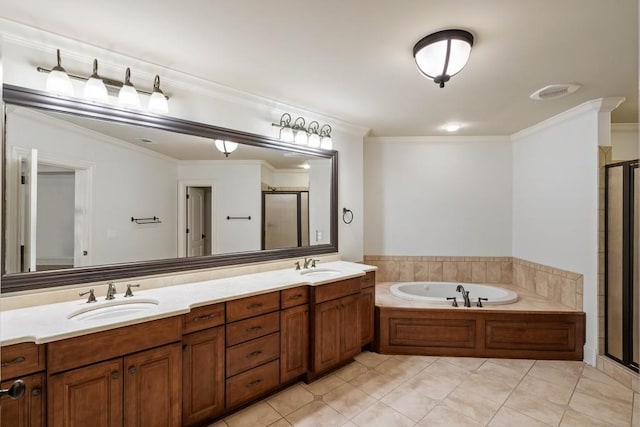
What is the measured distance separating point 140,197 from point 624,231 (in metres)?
3.91

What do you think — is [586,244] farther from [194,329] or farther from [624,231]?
[194,329]

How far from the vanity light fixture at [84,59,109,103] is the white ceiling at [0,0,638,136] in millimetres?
189

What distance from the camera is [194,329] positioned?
1.87 meters

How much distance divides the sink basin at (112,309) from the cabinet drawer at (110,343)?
17cm

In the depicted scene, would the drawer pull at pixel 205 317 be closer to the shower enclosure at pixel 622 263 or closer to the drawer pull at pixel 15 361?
the drawer pull at pixel 15 361

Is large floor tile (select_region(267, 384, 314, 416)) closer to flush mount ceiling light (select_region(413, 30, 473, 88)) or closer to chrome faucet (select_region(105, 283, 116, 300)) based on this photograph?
chrome faucet (select_region(105, 283, 116, 300))

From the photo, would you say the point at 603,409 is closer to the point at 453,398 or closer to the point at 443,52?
the point at 453,398

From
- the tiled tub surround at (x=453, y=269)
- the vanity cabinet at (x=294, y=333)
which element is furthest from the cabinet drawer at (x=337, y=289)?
the tiled tub surround at (x=453, y=269)

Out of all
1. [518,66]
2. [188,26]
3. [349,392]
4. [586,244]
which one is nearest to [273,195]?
[188,26]

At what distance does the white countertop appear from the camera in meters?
1.41

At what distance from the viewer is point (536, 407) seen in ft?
7.30

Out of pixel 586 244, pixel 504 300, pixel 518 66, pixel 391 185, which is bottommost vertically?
pixel 504 300

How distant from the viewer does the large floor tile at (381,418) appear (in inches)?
80.4

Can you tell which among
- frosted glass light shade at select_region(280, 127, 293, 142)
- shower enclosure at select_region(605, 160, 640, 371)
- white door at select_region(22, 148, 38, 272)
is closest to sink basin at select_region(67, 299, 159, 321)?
white door at select_region(22, 148, 38, 272)
